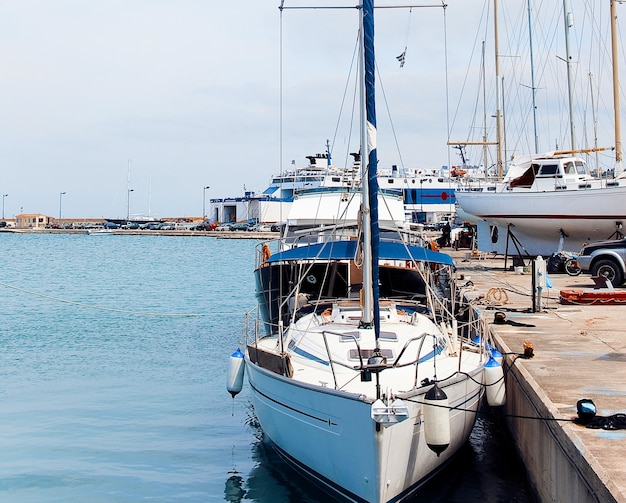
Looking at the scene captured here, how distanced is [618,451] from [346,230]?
11.2m

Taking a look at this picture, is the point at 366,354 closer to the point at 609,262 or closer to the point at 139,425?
the point at 139,425

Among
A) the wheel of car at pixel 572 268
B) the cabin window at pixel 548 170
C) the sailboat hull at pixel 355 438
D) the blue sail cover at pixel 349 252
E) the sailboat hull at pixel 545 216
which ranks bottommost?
the sailboat hull at pixel 355 438

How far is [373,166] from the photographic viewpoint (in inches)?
410

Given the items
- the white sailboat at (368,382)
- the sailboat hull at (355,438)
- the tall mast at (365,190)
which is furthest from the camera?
the tall mast at (365,190)

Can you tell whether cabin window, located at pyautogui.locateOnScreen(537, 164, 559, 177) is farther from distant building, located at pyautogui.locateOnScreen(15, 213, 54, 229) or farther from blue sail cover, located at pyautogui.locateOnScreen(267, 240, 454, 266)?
distant building, located at pyautogui.locateOnScreen(15, 213, 54, 229)

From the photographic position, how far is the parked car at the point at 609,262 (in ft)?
77.6

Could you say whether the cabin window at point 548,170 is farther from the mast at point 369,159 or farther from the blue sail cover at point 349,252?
the mast at point 369,159

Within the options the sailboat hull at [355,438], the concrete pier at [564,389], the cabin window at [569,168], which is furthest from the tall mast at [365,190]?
the cabin window at [569,168]

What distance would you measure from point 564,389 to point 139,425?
7.87 meters

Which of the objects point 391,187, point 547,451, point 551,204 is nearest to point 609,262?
point 551,204

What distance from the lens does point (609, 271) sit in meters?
24.0

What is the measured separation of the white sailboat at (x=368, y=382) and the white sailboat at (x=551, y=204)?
20945mm

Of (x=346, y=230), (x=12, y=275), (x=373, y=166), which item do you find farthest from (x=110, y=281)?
(x=373, y=166)

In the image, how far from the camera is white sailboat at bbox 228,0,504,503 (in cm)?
893
